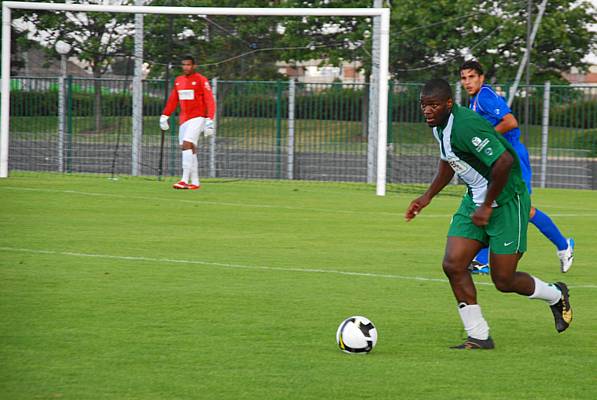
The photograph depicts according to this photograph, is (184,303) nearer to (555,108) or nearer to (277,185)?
(277,185)

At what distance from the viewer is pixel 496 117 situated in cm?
1041

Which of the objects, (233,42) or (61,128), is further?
(61,128)

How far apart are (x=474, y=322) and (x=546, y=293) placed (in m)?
0.69

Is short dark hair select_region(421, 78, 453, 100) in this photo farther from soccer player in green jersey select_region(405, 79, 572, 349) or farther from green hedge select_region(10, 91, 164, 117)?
green hedge select_region(10, 91, 164, 117)

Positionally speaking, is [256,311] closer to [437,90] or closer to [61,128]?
[437,90]

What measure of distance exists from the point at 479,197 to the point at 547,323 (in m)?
1.33

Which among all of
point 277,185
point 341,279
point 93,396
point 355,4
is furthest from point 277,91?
point 93,396

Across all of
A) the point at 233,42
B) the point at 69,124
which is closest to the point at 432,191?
the point at 233,42

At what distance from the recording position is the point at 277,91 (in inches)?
994

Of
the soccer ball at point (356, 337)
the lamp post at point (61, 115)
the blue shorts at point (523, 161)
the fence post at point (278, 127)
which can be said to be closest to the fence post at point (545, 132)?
the fence post at point (278, 127)

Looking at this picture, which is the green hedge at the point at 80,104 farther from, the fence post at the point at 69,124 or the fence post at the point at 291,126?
the fence post at the point at 291,126

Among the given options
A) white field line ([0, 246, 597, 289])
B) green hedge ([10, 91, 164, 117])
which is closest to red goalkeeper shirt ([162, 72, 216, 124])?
green hedge ([10, 91, 164, 117])

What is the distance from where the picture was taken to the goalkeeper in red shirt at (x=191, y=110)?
19547 millimetres

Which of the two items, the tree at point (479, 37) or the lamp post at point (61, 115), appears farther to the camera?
the tree at point (479, 37)
